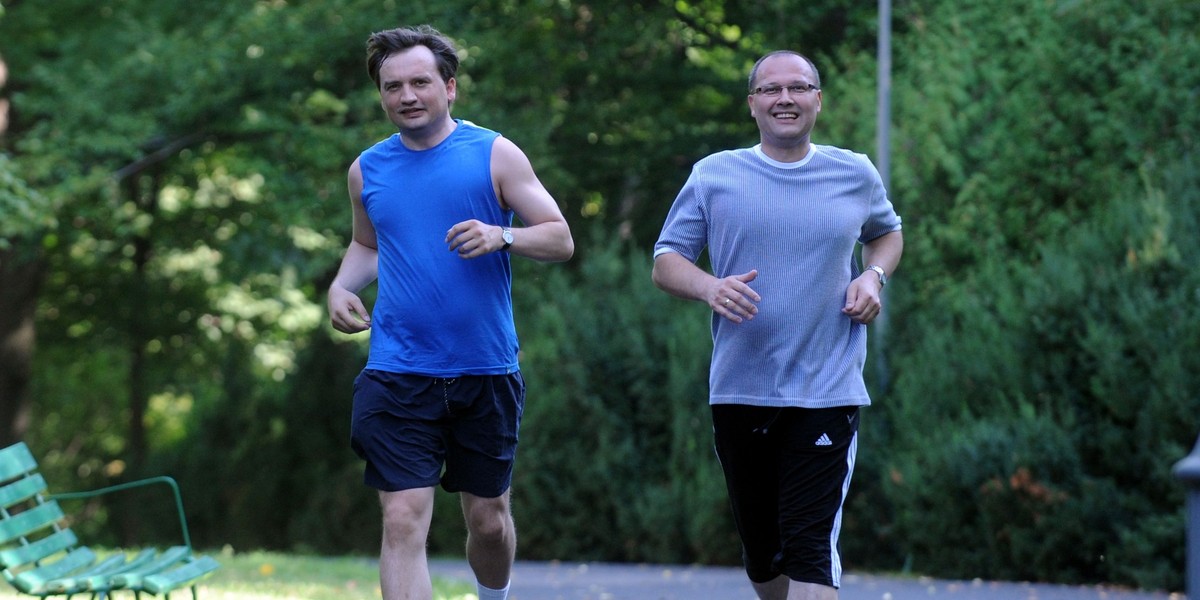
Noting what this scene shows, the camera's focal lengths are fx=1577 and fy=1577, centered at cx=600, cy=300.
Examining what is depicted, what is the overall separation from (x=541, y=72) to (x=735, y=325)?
1403 centimetres

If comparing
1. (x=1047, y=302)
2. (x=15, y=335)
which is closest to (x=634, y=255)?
(x=1047, y=302)

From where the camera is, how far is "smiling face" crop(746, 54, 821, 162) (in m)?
4.66

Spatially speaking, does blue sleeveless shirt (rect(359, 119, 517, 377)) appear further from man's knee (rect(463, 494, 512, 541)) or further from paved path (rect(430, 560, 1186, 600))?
paved path (rect(430, 560, 1186, 600))

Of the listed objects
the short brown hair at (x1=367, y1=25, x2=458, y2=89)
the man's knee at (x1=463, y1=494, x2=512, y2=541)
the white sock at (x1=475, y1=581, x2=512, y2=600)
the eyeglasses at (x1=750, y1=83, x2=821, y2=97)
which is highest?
the short brown hair at (x1=367, y1=25, x2=458, y2=89)

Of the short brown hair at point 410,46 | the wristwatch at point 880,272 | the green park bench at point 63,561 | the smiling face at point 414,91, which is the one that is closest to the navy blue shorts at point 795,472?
the wristwatch at point 880,272

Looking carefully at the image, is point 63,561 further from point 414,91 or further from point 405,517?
point 414,91

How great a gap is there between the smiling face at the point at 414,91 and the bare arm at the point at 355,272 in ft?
0.78

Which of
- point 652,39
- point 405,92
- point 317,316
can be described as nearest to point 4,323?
point 317,316

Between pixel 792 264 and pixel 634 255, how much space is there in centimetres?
930

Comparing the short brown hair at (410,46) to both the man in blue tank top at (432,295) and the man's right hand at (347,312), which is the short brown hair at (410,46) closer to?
the man in blue tank top at (432,295)

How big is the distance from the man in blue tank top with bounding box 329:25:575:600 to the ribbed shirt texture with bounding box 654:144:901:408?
1.87 feet

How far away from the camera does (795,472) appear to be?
473 centimetres

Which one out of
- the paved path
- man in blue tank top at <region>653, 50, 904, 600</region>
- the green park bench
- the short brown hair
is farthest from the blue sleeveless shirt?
the paved path

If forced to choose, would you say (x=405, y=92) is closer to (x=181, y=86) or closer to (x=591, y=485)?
(x=591, y=485)
